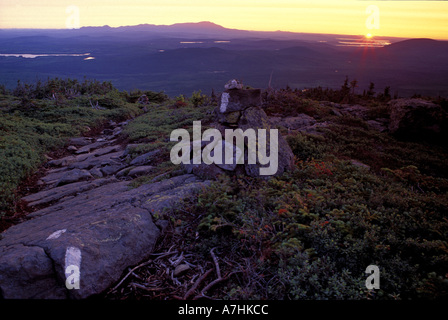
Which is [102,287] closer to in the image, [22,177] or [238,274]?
[238,274]

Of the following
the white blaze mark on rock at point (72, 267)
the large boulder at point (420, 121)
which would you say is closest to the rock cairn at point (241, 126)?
the white blaze mark on rock at point (72, 267)

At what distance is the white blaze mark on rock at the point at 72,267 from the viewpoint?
405cm

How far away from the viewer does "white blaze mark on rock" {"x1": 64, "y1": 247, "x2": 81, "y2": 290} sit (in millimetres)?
4051

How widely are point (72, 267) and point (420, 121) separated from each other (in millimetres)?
19314

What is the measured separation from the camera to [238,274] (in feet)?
15.2

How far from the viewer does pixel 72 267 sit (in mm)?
4164

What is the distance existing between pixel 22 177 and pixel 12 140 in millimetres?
4385

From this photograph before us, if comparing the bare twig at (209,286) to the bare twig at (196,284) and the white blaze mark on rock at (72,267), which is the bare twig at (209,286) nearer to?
the bare twig at (196,284)

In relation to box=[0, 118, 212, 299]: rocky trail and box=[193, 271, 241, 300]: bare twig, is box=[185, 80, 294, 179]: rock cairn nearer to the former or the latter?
box=[0, 118, 212, 299]: rocky trail

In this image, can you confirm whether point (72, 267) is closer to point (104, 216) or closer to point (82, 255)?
point (82, 255)

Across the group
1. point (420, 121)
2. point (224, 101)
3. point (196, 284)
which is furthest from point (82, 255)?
point (420, 121)

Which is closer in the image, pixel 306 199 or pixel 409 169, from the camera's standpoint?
pixel 306 199

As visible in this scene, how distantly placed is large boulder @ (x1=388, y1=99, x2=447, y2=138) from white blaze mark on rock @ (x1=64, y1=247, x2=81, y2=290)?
1835 centimetres

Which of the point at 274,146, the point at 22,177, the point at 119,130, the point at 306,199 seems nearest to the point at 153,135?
the point at 119,130
